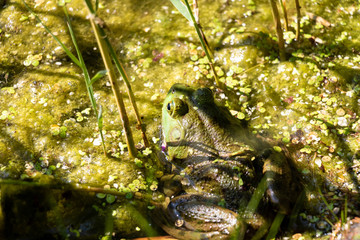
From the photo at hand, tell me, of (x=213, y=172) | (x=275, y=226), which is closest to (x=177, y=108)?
(x=213, y=172)

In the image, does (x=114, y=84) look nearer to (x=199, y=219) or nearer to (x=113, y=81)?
(x=113, y=81)

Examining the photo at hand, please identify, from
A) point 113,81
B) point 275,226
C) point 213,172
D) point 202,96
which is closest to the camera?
point 113,81

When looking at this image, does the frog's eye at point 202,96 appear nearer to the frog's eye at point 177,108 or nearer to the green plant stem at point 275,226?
the frog's eye at point 177,108

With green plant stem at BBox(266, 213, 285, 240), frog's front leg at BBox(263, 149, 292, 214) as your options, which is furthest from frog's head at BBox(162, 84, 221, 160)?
green plant stem at BBox(266, 213, 285, 240)

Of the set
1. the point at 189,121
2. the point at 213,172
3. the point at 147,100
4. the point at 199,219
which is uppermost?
the point at 147,100

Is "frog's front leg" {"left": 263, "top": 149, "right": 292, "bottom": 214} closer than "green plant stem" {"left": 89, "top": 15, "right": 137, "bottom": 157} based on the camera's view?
No

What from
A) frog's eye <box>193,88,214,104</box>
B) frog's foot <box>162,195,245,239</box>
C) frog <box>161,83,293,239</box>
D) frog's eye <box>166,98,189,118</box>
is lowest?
frog's foot <box>162,195,245,239</box>

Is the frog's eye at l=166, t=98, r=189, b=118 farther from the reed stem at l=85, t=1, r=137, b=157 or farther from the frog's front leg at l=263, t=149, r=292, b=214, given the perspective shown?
the frog's front leg at l=263, t=149, r=292, b=214
